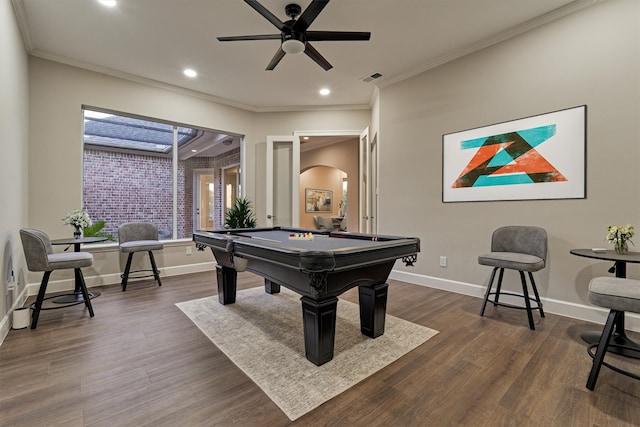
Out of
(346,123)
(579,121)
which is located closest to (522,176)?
(579,121)

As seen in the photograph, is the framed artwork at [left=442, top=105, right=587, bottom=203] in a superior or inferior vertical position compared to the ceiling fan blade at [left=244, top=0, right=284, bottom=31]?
inferior

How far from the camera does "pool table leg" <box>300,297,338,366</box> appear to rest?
1869 millimetres

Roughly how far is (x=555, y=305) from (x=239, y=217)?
4.43 meters

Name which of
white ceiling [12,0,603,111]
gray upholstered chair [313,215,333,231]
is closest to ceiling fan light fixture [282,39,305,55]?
white ceiling [12,0,603,111]

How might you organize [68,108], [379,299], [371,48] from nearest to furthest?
[379,299]
[371,48]
[68,108]

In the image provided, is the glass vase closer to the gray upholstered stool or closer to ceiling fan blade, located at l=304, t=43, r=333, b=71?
the gray upholstered stool

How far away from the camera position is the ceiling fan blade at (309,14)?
78.3 inches

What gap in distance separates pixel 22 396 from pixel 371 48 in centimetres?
427

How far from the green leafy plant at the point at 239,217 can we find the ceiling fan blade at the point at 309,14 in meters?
3.24

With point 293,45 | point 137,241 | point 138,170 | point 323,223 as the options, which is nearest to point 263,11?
point 293,45

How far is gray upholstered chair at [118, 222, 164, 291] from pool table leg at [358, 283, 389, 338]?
3005 millimetres

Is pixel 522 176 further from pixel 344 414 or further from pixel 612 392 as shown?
pixel 344 414

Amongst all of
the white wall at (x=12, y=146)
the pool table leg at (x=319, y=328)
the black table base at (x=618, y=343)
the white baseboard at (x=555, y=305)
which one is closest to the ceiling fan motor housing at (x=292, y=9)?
the white wall at (x=12, y=146)

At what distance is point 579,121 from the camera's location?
2711 mm
